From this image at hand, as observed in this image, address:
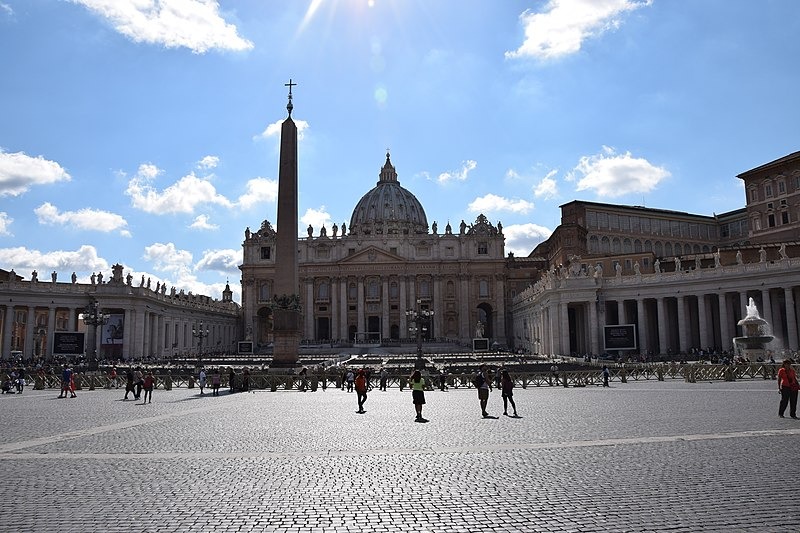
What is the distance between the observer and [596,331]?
172 feet

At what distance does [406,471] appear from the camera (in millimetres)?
9484

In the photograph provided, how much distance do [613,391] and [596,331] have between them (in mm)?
28309

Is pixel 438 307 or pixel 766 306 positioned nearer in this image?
pixel 766 306

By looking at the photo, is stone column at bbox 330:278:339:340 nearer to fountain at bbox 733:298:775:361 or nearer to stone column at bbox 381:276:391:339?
stone column at bbox 381:276:391:339

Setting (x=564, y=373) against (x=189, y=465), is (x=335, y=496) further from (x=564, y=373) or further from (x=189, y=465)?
(x=564, y=373)

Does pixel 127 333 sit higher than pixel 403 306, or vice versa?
pixel 403 306

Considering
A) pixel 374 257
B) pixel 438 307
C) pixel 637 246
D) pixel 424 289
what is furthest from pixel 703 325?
pixel 374 257

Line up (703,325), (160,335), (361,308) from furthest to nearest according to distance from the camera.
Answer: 1. (361,308)
2. (160,335)
3. (703,325)

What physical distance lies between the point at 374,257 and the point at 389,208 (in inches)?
1147

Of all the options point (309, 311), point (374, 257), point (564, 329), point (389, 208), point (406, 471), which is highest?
point (389, 208)

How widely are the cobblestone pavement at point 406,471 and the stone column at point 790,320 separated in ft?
92.6

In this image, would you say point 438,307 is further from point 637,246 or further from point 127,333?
point 127,333

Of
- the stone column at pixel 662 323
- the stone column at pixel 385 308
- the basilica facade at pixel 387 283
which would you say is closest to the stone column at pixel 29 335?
the basilica facade at pixel 387 283

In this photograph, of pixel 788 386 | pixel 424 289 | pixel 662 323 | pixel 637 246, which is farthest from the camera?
pixel 424 289
